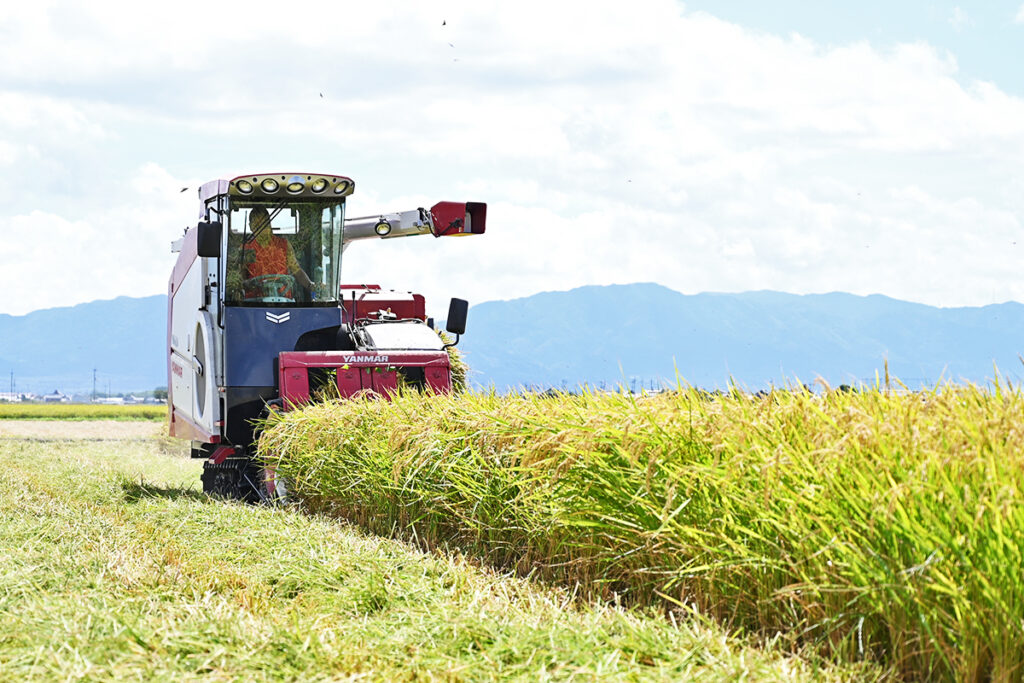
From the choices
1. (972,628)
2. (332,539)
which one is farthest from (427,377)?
(972,628)

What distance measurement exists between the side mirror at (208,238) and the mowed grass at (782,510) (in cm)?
468

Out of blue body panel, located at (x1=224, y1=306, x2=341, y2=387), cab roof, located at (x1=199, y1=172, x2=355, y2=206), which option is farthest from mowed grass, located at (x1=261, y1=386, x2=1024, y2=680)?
cab roof, located at (x1=199, y1=172, x2=355, y2=206)

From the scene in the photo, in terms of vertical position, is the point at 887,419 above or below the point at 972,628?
above

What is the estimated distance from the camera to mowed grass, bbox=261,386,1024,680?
152 inches

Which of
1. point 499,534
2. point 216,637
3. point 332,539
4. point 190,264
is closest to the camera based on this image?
point 216,637

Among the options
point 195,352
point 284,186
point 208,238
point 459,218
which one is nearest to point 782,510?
point 208,238

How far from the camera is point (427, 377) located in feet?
35.9

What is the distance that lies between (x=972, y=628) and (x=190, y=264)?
1010 centimetres

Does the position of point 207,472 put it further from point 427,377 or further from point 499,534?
point 499,534

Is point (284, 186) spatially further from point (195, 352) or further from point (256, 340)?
→ point (195, 352)

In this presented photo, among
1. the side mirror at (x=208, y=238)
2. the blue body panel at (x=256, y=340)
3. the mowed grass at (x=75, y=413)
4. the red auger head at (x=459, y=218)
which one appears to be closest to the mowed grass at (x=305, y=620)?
the blue body panel at (x=256, y=340)

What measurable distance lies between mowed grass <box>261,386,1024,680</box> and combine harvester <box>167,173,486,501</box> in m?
3.75

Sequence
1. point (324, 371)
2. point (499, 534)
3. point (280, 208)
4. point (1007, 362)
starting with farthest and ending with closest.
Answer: point (280, 208) < point (324, 371) < point (499, 534) < point (1007, 362)

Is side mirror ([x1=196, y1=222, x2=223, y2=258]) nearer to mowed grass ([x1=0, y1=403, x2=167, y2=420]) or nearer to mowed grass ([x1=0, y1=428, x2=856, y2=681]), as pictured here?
mowed grass ([x1=0, y1=428, x2=856, y2=681])
